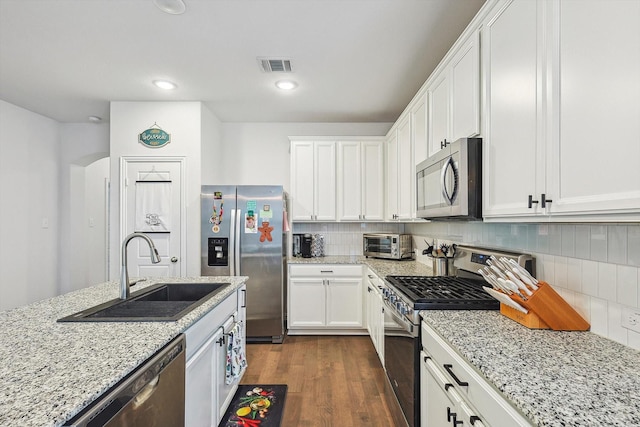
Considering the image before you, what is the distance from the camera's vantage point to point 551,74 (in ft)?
3.70

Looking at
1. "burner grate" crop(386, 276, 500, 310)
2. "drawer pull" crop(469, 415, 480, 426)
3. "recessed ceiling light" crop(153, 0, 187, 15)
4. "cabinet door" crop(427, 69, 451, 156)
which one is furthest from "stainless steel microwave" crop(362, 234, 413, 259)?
"recessed ceiling light" crop(153, 0, 187, 15)

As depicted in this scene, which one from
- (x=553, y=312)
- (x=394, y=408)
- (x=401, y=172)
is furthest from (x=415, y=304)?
(x=401, y=172)

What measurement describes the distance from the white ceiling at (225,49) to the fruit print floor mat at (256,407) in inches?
104

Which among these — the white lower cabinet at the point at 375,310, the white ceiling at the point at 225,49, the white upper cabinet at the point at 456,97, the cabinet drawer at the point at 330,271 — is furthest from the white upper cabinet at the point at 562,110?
the cabinet drawer at the point at 330,271

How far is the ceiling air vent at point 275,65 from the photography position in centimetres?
263

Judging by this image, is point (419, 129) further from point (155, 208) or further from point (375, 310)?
point (155, 208)

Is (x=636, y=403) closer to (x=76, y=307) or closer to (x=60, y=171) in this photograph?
(x=76, y=307)

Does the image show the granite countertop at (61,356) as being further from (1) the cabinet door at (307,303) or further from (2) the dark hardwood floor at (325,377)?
(1) the cabinet door at (307,303)

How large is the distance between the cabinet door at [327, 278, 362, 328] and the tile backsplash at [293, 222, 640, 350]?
6.30 ft

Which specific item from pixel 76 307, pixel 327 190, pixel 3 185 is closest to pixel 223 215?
pixel 327 190

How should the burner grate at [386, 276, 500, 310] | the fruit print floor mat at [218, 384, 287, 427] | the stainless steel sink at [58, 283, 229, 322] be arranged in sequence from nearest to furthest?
the stainless steel sink at [58, 283, 229, 322], the burner grate at [386, 276, 500, 310], the fruit print floor mat at [218, 384, 287, 427]

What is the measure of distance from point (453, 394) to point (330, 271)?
2.47 metres

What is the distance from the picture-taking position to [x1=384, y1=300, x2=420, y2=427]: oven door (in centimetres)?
166

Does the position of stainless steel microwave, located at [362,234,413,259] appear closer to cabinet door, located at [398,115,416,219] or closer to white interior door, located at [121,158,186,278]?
cabinet door, located at [398,115,416,219]
